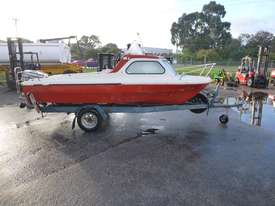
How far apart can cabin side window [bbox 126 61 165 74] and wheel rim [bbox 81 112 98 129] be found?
1493 mm

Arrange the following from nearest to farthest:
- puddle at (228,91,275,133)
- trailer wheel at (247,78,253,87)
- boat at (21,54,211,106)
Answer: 1. boat at (21,54,211,106)
2. puddle at (228,91,275,133)
3. trailer wheel at (247,78,253,87)

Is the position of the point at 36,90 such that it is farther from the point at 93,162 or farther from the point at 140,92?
the point at 93,162

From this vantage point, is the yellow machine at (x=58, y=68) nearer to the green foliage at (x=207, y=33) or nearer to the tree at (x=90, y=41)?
the green foliage at (x=207, y=33)

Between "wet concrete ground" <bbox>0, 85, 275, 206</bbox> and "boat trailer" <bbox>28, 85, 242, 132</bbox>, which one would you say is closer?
"wet concrete ground" <bbox>0, 85, 275, 206</bbox>

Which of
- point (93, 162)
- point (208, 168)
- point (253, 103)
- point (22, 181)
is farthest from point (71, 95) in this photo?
point (253, 103)

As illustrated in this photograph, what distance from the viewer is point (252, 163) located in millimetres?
5051

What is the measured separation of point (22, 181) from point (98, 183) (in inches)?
47.2

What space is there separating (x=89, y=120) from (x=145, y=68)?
1.99 m

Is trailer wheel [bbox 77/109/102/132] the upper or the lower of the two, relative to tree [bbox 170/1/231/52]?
lower

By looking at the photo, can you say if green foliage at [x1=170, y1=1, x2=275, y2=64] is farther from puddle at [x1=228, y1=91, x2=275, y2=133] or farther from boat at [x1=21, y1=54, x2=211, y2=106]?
boat at [x1=21, y1=54, x2=211, y2=106]

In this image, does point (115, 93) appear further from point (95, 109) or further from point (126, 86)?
point (95, 109)

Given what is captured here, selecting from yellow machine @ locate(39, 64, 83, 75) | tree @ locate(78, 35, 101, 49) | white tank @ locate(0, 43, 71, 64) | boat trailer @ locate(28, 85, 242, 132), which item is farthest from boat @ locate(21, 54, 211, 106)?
tree @ locate(78, 35, 101, 49)

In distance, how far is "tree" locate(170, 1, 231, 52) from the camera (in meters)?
79.6

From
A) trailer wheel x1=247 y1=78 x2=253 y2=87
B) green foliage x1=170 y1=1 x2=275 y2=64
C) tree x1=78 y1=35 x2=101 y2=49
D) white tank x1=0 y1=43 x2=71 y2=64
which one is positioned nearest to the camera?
trailer wheel x1=247 y1=78 x2=253 y2=87
